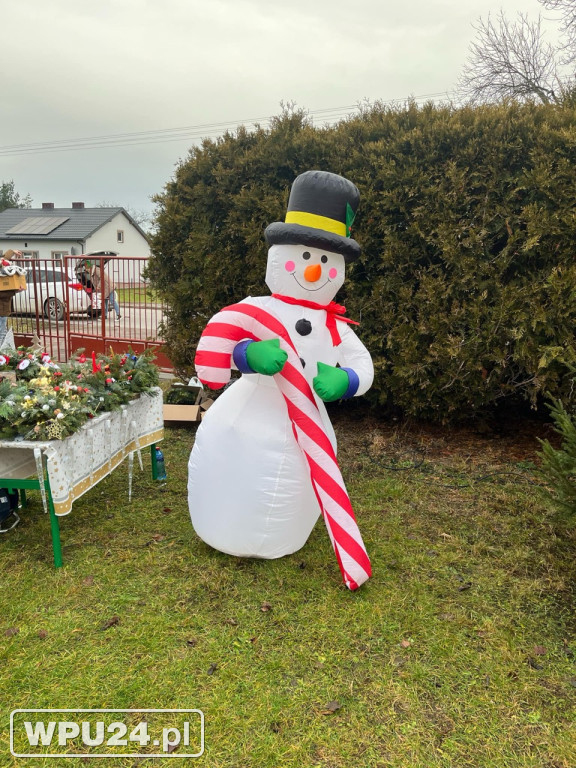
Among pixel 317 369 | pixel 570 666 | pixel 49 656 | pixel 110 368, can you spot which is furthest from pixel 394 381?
pixel 49 656

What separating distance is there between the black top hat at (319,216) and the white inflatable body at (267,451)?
0.31 feet

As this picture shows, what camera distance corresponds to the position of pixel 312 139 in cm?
566

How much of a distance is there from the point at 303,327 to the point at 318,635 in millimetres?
1783

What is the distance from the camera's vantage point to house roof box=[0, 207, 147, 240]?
124ft

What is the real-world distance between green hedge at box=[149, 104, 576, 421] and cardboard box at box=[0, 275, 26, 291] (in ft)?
9.72

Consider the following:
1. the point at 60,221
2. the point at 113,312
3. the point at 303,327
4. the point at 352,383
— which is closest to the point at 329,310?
the point at 303,327

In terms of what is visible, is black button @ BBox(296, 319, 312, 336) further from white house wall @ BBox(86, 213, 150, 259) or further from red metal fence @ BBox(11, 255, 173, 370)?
white house wall @ BBox(86, 213, 150, 259)

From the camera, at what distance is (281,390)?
3.30 meters

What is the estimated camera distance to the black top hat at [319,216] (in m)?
3.24

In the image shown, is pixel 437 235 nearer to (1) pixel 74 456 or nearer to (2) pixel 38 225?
(1) pixel 74 456

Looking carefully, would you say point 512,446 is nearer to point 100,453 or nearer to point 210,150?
point 100,453

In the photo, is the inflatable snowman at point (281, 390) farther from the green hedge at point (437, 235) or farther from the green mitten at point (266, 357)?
the green hedge at point (437, 235)

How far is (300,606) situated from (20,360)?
9.77 ft

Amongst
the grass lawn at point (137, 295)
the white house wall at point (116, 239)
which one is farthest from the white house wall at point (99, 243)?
the grass lawn at point (137, 295)
